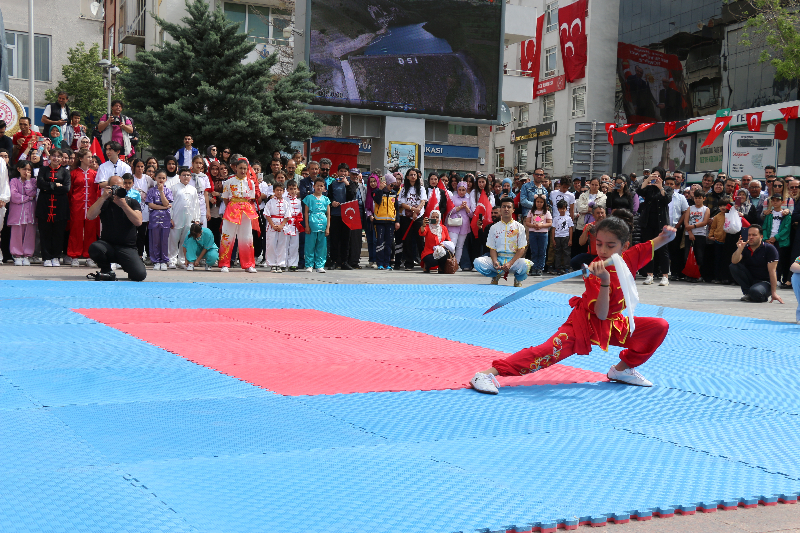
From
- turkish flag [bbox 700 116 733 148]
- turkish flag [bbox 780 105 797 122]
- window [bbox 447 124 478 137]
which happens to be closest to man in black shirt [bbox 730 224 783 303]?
turkish flag [bbox 780 105 797 122]

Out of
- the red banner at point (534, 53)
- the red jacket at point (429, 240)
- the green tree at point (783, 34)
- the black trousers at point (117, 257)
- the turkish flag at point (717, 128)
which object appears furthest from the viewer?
the red banner at point (534, 53)

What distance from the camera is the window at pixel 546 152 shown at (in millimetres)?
49562

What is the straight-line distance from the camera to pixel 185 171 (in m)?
13.7

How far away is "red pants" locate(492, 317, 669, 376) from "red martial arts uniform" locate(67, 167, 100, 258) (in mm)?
10168

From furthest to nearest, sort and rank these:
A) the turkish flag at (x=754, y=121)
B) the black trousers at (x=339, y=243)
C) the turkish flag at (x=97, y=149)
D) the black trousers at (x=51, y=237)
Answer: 1. the turkish flag at (x=754, y=121)
2. the black trousers at (x=339, y=243)
3. the turkish flag at (x=97, y=149)
4. the black trousers at (x=51, y=237)

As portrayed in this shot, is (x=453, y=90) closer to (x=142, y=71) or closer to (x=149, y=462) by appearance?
(x=142, y=71)

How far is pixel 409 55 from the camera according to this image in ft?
81.0

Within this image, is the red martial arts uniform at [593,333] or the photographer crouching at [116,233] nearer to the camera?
the red martial arts uniform at [593,333]

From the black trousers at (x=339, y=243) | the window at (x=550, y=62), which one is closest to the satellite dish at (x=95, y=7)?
the black trousers at (x=339, y=243)

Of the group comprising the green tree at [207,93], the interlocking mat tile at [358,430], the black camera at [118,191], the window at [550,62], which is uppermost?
the window at [550,62]

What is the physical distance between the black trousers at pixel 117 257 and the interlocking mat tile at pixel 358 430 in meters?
3.51

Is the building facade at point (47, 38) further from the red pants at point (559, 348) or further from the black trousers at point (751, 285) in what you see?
the red pants at point (559, 348)

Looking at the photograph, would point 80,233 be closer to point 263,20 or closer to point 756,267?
point 756,267

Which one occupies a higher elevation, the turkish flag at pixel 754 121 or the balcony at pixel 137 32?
the balcony at pixel 137 32
